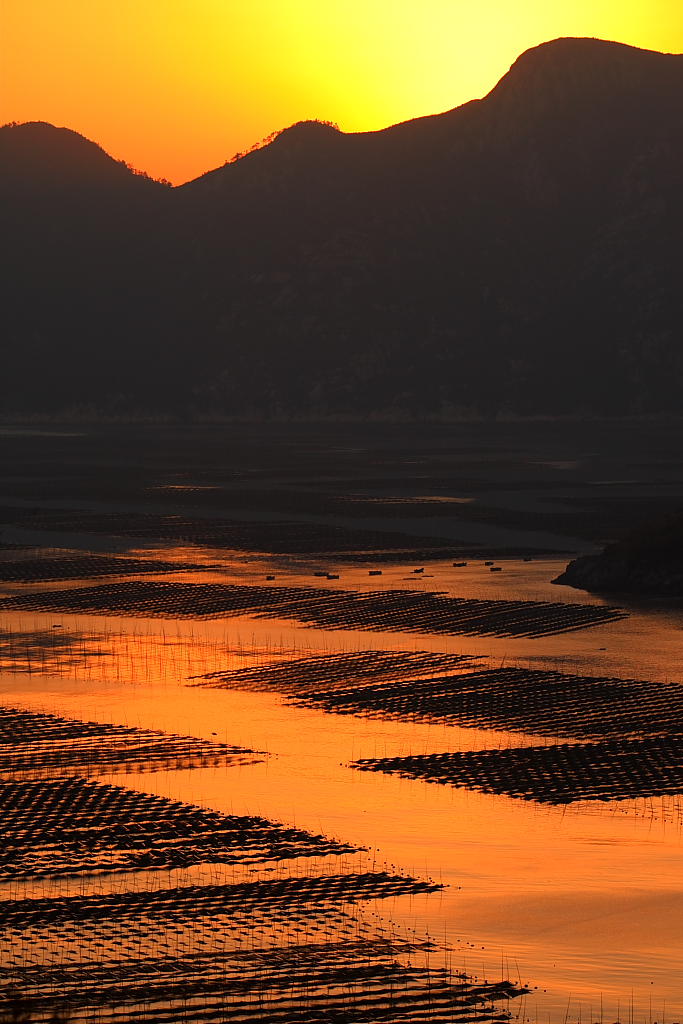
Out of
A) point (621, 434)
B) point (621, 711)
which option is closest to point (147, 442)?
point (621, 434)

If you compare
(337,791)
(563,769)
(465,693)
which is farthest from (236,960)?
(465,693)

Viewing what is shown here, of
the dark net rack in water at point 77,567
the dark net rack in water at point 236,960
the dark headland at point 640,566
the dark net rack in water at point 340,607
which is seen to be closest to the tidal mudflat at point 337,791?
the dark net rack in water at point 236,960

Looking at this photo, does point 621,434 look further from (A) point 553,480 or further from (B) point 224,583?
(B) point 224,583

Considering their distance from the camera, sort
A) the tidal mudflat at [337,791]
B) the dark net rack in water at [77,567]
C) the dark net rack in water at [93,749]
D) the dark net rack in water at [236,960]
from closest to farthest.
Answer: the dark net rack in water at [236,960], the tidal mudflat at [337,791], the dark net rack in water at [93,749], the dark net rack in water at [77,567]

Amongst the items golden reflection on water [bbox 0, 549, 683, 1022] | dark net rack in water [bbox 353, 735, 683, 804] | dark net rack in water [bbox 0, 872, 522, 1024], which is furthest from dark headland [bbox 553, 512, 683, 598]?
dark net rack in water [bbox 0, 872, 522, 1024]

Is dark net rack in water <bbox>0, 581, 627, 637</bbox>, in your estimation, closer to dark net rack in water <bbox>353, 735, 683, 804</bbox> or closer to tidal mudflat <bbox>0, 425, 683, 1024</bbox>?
tidal mudflat <bbox>0, 425, 683, 1024</bbox>

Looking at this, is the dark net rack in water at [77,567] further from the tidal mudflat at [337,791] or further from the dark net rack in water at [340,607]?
the dark net rack in water at [340,607]
